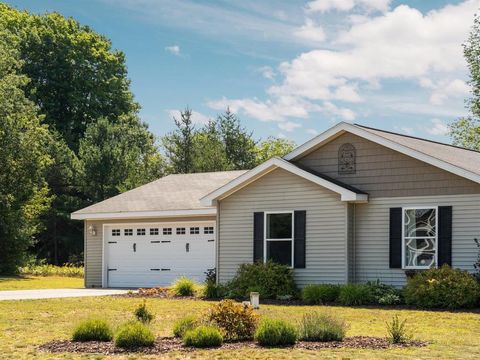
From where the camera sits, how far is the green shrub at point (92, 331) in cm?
1155

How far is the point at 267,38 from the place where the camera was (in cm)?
2289

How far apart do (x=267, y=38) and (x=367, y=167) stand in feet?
16.6

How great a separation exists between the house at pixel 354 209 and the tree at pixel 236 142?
28033 mm

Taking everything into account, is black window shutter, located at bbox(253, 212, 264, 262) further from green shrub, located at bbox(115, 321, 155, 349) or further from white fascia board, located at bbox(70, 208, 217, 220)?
green shrub, located at bbox(115, 321, 155, 349)

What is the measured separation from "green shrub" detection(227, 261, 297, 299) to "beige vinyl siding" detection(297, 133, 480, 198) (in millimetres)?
3233

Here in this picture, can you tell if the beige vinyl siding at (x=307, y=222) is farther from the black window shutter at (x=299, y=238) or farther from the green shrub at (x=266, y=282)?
the green shrub at (x=266, y=282)

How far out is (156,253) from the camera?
27.3m

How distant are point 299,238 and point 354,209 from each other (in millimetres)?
1788

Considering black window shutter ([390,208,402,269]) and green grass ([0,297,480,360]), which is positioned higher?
black window shutter ([390,208,402,269])

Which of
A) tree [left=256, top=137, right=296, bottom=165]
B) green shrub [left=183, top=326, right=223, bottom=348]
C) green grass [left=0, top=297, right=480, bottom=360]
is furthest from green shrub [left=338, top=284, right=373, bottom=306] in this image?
tree [left=256, top=137, right=296, bottom=165]

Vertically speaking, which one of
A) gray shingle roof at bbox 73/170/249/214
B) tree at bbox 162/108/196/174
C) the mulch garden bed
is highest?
tree at bbox 162/108/196/174

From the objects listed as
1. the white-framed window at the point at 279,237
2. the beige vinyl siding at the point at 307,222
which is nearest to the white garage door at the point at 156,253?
the beige vinyl siding at the point at 307,222

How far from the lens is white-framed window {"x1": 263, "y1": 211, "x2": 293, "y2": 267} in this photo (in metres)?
21.9

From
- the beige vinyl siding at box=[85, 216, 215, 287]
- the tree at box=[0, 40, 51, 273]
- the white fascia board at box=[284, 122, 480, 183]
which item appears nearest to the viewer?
the white fascia board at box=[284, 122, 480, 183]
